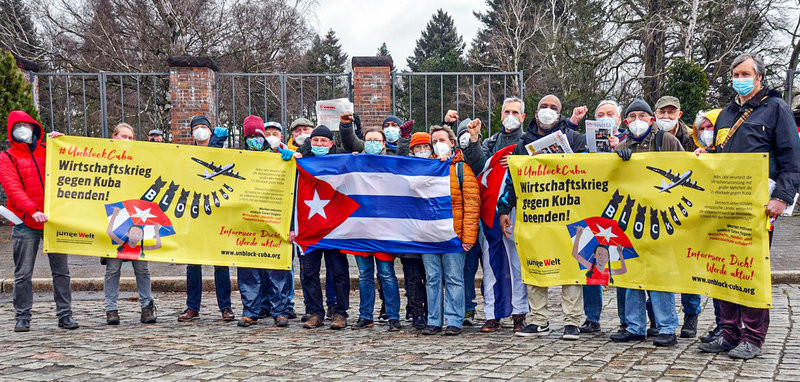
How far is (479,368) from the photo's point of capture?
5074mm

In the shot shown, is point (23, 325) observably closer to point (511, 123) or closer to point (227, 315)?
point (227, 315)

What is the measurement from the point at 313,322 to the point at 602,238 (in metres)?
2.95

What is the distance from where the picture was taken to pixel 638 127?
6.30m

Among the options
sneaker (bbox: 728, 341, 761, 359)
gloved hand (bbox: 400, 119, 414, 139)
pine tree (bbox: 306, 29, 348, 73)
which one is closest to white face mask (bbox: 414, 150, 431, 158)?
gloved hand (bbox: 400, 119, 414, 139)

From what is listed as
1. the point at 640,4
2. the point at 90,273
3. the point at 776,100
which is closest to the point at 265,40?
the point at 640,4

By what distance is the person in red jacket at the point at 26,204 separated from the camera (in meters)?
6.91

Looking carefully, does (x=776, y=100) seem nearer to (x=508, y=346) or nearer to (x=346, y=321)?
(x=508, y=346)

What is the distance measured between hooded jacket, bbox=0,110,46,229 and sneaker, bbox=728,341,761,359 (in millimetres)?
6518

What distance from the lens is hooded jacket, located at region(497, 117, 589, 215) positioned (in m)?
6.64

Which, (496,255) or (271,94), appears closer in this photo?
(496,255)

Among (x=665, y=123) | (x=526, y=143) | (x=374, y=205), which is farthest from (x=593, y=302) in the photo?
(x=374, y=205)

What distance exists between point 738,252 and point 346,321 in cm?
379

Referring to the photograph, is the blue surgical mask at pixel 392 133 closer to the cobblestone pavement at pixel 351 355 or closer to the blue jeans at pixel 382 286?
the blue jeans at pixel 382 286

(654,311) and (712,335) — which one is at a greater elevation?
(654,311)
